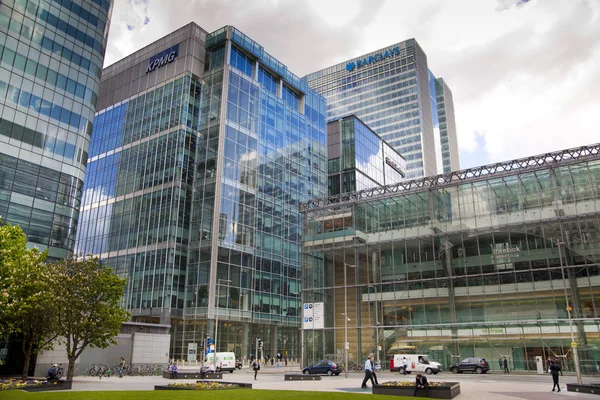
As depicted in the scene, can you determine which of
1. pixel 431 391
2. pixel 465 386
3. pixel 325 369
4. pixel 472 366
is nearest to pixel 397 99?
pixel 472 366

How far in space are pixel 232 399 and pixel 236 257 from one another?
171ft

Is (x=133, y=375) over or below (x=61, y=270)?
below

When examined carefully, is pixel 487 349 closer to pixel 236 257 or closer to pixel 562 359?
pixel 562 359

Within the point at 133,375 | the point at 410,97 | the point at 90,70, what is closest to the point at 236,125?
the point at 90,70

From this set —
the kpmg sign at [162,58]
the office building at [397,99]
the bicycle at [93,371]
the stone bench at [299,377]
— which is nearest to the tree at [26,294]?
the bicycle at [93,371]

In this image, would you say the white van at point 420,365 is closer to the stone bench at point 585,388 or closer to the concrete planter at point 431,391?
the stone bench at point 585,388

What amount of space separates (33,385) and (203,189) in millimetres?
48415

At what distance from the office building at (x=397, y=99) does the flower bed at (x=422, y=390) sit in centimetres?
13957

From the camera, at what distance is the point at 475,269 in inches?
1928

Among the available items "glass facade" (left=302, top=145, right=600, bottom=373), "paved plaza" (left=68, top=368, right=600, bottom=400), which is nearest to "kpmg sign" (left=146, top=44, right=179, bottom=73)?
"glass facade" (left=302, top=145, right=600, bottom=373)

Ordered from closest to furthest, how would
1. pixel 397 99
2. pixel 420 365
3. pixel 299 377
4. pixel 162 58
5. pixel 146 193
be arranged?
1. pixel 299 377
2. pixel 420 365
3. pixel 146 193
4. pixel 162 58
5. pixel 397 99

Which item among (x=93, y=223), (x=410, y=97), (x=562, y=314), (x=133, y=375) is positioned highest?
(x=410, y=97)

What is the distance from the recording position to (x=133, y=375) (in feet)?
138

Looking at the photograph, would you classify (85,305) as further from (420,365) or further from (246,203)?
(246,203)
